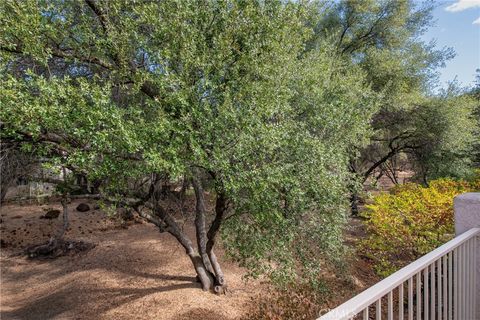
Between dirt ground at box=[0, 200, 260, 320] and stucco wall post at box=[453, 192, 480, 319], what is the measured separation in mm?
3679

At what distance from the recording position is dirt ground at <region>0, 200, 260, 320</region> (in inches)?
216

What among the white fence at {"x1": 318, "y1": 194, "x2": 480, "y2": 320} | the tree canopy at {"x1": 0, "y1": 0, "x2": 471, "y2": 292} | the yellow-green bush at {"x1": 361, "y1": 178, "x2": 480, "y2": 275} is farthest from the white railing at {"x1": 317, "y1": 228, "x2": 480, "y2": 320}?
the yellow-green bush at {"x1": 361, "y1": 178, "x2": 480, "y2": 275}

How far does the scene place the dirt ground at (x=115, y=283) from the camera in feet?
18.0

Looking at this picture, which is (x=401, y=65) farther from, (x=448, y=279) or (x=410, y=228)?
(x=448, y=279)

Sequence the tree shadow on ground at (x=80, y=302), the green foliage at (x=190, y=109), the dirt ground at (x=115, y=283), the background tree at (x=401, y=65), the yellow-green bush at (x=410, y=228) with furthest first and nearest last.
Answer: the background tree at (x=401, y=65) → the tree shadow on ground at (x=80, y=302) → the dirt ground at (x=115, y=283) → the yellow-green bush at (x=410, y=228) → the green foliage at (x=190, y=109)

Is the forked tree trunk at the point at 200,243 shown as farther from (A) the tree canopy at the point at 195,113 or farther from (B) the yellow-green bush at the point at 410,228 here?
(B) the yellow-green bush at the point at 410,228

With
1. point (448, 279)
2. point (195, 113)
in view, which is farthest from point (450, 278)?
point (195, 113)

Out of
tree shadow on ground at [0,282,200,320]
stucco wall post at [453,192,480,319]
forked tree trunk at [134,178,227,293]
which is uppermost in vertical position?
stucco wall post at [453,192,480,319]

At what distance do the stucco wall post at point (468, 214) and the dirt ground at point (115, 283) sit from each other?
12.1 ft

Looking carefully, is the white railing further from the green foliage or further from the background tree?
the background tree

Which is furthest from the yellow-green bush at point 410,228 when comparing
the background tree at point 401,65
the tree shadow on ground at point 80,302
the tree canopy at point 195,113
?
the background tree at point 401,65

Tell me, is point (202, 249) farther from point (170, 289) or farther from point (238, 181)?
point (238, 181)

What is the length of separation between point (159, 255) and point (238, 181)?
5.21 metres

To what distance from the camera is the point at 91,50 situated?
4648 mm
